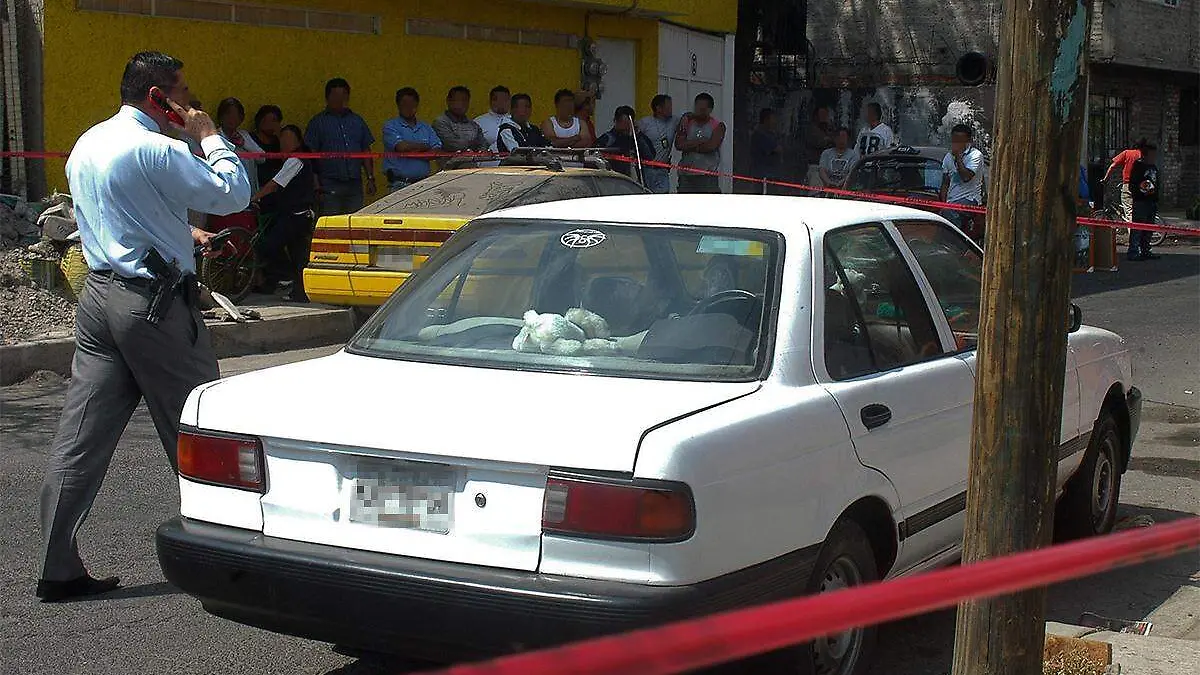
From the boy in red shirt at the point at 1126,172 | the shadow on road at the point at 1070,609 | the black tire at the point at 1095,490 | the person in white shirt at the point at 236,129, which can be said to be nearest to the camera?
the shadow on road at the point at 1070,609

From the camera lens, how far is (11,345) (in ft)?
30.9

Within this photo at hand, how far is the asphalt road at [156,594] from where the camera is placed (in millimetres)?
4578

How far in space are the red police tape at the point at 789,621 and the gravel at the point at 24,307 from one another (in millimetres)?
8522

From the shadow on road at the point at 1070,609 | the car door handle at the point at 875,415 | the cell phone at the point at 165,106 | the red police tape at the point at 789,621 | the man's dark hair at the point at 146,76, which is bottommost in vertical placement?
the shadow on road at the point at 1070,609

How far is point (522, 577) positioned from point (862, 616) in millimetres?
1638

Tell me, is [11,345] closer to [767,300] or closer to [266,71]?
[266,71]

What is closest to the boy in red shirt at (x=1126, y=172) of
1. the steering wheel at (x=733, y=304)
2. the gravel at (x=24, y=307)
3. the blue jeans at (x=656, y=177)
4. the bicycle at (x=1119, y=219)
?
the bicycle at (x=1119, y=219)

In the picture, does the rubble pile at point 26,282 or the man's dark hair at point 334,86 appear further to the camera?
the man's dark hair at point 334,86

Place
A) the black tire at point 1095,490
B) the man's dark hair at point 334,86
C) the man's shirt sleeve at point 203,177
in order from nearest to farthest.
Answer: the man's shirt sleeve at point 203,177 < the black tire at point 1095,490 < the man's dark hair at point 334,86

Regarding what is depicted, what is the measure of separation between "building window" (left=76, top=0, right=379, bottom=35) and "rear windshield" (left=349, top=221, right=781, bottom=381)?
9295 millimetres

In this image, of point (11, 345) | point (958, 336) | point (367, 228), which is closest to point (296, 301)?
point (367, 228)

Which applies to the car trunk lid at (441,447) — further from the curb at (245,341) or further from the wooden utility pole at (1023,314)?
the curb at (245,341)

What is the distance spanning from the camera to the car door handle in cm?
424

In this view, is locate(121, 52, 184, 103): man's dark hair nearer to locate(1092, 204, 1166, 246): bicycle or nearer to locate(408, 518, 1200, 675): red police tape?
locate(408, 518, 1200, 675): red police tape
